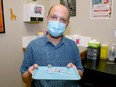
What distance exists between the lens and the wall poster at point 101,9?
190 centimetres

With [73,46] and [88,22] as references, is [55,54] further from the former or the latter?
[88,22]

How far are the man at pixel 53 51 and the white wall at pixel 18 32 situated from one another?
2.63 ft

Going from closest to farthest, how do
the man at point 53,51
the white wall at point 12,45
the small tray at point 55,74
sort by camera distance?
the small tray at point 55,74 < the man at point 53,51 < the white wall at point 12,45

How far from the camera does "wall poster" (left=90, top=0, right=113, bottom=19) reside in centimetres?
190

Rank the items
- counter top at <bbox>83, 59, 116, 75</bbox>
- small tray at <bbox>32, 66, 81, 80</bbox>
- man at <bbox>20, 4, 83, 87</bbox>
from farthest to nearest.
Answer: counter top at <bbox>83, 59, 116, 75</bbox>
man at <bbox>20, 4, 83, 87</bbox>
small tray at <bbox>32, 66, 81, 80</bbox>

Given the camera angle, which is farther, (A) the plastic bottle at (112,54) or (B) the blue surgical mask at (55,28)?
(A) the plastic bottle at (112,54)

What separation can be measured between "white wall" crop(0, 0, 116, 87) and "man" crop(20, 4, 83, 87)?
0.80 m

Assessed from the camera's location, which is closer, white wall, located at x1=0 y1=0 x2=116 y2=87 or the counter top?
the counter top

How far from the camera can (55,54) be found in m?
1.12

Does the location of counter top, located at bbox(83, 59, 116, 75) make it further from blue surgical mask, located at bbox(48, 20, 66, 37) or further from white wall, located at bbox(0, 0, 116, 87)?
blue surgical mask, located at bbox(48, 20, 66, 37)

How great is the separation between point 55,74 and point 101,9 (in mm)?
1306

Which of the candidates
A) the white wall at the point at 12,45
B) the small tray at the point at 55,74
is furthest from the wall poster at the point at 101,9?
the small tray at the point at 55,74

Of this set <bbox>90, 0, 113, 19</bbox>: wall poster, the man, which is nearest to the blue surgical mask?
the man

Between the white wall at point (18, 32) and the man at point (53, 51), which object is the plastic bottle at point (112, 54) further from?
the man at point (53, 51)
